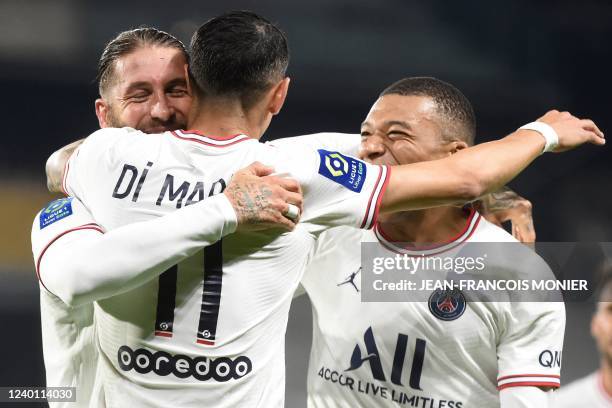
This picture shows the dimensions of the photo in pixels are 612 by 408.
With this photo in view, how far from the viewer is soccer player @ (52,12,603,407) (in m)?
2.08

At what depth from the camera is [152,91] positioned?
249 cm

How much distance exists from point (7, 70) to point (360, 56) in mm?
2428

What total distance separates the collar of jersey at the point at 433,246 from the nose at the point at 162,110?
85 centimetres

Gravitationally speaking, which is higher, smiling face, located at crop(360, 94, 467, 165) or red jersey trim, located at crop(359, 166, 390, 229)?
smiling face, located at crop(360, 94, 467, 165)

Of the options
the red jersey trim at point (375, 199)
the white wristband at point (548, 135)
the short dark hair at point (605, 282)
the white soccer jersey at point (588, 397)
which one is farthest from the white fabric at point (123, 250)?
the short dark hair at point (605, 282)

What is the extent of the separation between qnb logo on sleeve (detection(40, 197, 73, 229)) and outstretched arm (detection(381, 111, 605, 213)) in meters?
0.76

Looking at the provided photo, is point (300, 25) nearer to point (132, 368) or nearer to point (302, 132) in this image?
point (302, 132)

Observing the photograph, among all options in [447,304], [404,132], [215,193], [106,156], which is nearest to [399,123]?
[404,132]

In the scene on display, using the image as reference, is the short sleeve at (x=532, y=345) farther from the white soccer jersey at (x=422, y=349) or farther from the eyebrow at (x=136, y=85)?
the eyebrow at (x=136, y=85)

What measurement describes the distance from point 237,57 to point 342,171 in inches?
14.3

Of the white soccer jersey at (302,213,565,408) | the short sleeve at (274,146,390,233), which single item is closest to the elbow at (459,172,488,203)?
the short sleeve at (274,146,390,233)

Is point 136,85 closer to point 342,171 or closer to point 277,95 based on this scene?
point 277,95

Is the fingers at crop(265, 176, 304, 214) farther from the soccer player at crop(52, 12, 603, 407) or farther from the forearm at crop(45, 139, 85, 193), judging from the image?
the forearm at crop(45, 139, 85, 193)

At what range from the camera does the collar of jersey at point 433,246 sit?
291 cm
